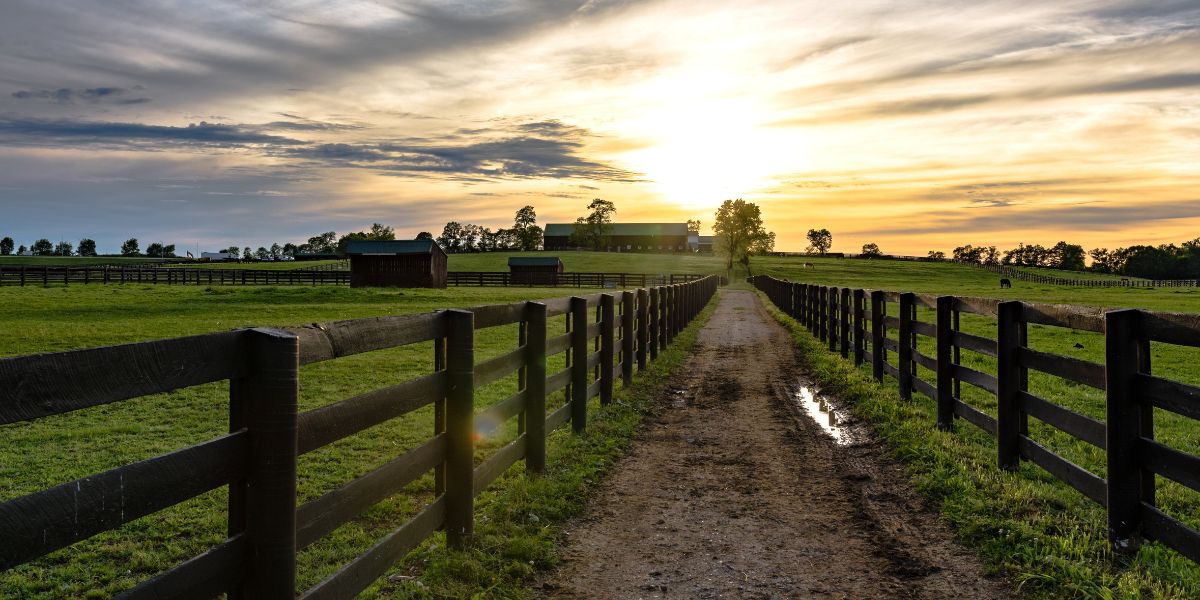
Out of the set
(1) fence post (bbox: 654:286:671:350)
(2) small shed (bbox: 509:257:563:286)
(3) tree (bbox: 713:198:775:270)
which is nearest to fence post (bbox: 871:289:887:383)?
(1) fence post (bbox: 654:286:671:350)

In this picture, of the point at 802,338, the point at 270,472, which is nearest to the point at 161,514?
the point at 270,472

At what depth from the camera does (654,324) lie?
1631 cm

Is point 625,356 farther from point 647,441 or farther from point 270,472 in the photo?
point 270,472

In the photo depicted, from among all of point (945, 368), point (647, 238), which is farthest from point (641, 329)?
point (647, 238)

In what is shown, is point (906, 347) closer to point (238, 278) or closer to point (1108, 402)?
point (1108, 402)

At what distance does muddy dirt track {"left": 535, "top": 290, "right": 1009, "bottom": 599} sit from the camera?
185 inches

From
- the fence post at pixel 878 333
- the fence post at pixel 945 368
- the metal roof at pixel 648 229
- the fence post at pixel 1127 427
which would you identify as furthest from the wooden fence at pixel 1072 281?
the fence post at pixel 1127 427

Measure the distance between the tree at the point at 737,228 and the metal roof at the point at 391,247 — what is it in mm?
60896

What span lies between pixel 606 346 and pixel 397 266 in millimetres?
55337

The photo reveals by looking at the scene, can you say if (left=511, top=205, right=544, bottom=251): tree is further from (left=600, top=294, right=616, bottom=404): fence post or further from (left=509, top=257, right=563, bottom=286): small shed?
(left=600, top=294, right=616, bottom=404): fence post

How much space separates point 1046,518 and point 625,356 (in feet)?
25.0

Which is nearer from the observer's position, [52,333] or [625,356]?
[625,356]

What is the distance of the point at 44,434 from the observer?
8820 mm

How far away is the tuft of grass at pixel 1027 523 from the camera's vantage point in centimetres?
454
